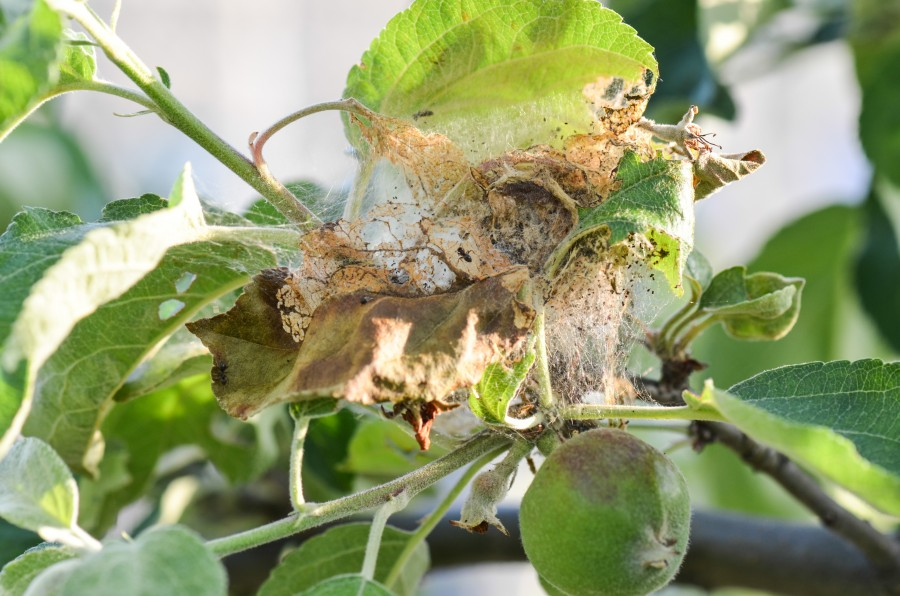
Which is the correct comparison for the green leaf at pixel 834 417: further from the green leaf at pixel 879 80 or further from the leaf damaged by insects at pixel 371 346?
the green leaf at pixel 879 80

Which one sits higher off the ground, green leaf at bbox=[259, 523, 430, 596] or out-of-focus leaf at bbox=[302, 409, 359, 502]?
green leaf at bbox=[259, 523, 430, 596]

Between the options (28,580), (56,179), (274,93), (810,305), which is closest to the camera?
(28,580)

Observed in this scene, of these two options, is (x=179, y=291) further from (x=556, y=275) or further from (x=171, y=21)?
(x=171, y=21)

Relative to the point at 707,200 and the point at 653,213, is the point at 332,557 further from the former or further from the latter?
the point at 707,200

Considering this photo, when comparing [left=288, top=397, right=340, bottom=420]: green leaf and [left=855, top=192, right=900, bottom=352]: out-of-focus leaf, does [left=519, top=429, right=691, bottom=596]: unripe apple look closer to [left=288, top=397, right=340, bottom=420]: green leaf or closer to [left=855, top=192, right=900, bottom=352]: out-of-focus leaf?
[left=288, top=397, right=340, bottom=420]: green leaf

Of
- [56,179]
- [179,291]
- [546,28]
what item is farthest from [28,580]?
[56,179]

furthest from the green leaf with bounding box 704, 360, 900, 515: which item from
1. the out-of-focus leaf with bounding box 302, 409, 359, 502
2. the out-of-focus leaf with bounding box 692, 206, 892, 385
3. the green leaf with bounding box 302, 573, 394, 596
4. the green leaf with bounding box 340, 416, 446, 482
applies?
the out-of-focus leaf with bounding box 692, 206, 892, 385
